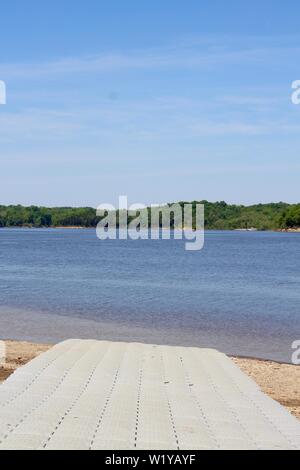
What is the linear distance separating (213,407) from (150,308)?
22.4 metres

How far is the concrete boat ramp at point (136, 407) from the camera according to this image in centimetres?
578

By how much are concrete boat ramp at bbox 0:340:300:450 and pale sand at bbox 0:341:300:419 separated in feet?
6.56

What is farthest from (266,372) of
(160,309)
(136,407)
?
(160,309)

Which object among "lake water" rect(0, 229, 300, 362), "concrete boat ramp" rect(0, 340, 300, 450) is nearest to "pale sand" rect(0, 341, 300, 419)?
"lake water" rect(0, 229, 300, 362)

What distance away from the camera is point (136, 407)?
7215mm

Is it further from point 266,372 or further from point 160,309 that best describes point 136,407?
point 160,309

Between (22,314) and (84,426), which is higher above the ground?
(84,426)

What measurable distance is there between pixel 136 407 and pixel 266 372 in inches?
330

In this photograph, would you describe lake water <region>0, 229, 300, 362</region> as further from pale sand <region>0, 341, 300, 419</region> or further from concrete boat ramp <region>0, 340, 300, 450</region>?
concrete boat ramp <region>0, 340, 300, 450</region>

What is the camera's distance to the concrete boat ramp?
578 centimetres

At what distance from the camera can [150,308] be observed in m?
29.8
